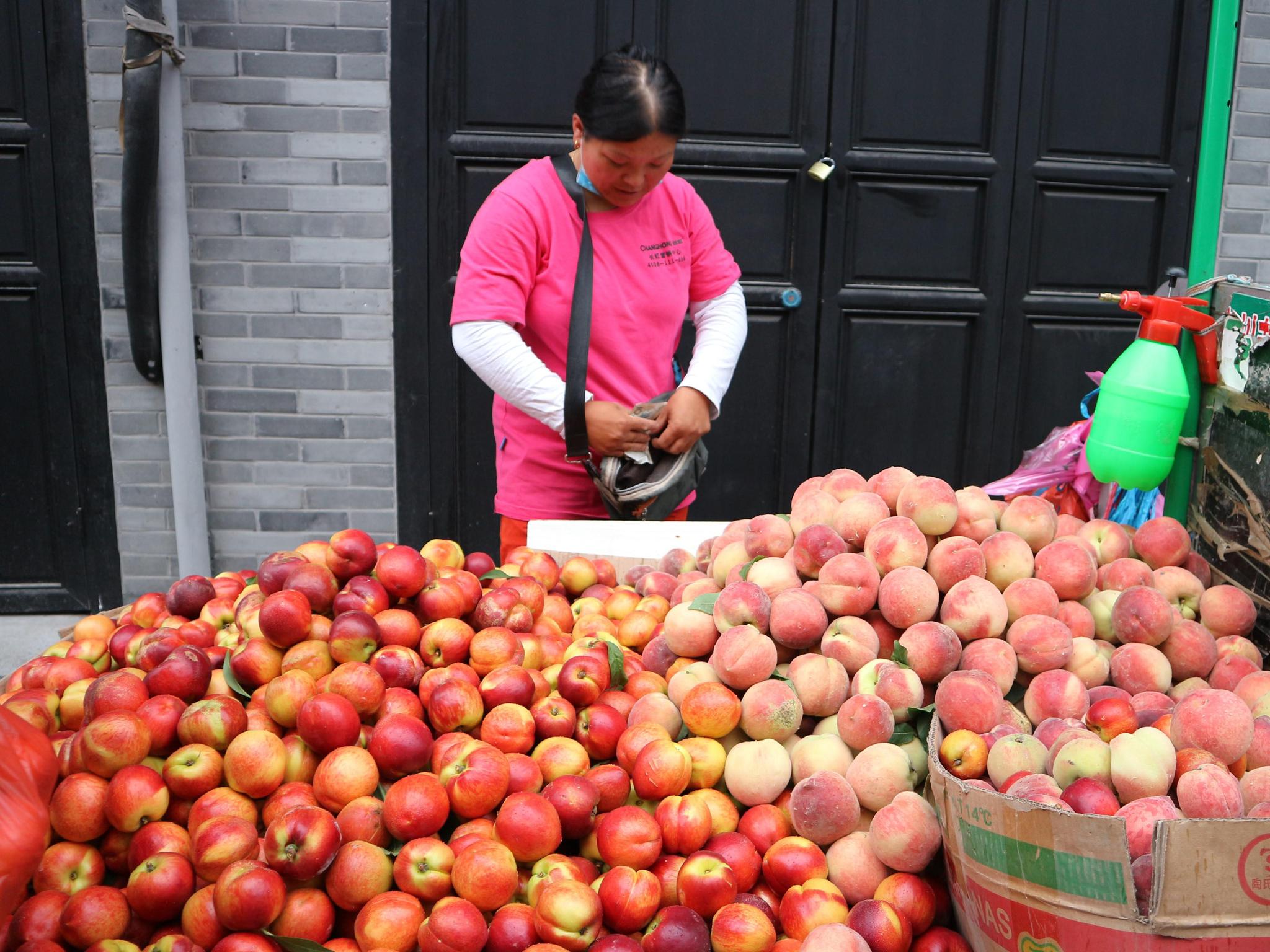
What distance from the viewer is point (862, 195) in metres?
4.32

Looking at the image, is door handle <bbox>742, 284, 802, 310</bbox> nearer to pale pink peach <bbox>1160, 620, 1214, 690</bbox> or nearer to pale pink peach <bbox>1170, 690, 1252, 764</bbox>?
pale pink peach <bbox>1160, 620, 1214, 690</bbox>

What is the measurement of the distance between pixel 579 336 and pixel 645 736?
1.36m

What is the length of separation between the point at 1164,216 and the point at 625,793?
4.07m

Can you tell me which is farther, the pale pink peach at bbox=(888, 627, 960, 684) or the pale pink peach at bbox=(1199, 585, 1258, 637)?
the pale pink peach at bbox=(1199, 585, 1258, 637)

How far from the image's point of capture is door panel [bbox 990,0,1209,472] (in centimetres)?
425

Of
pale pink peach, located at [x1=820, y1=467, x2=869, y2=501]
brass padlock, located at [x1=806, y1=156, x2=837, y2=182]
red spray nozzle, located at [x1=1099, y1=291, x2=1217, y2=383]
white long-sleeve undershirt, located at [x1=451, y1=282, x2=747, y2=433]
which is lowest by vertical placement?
pale pink peach, located at [x1=820, y1=467, x2=869, y2=501]

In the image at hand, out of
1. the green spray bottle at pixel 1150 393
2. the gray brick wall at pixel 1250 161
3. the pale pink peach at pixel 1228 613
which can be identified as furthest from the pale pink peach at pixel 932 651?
the gray brick wall at pixel 1250 161

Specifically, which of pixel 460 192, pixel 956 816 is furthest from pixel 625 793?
pixel 460 192

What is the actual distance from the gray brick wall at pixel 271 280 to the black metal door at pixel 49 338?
0.11 m

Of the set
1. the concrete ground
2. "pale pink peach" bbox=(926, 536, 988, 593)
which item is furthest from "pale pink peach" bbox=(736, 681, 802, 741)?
the concrete ground

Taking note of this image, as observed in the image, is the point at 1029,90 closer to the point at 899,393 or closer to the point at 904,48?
the point at 904,48

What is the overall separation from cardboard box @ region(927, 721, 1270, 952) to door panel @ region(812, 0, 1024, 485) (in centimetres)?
340

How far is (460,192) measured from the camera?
4.18 meters

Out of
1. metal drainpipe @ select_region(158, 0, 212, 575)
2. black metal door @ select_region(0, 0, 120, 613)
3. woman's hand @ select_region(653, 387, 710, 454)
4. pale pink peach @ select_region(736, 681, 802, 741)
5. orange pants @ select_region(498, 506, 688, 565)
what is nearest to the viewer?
pale pink peach @ select_region(736, 681, 802, 741)
